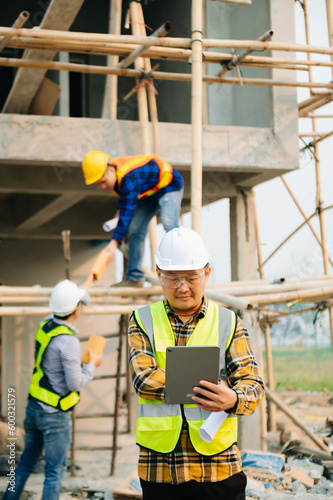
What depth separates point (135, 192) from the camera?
607 cm

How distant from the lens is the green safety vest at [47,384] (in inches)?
186

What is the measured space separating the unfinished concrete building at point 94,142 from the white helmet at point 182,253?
360 cm

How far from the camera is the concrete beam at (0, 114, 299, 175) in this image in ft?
24.8

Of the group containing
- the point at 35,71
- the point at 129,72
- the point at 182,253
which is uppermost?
the point at 129,72

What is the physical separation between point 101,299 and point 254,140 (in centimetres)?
360

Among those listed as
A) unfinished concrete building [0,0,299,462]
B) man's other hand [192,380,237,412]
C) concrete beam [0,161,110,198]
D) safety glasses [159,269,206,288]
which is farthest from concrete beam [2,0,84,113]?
man's other hand [192,380,237,412]

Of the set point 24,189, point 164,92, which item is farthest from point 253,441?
point 164,92

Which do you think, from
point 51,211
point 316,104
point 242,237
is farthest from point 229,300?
point 51,211

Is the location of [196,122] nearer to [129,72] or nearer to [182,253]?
[129,72]

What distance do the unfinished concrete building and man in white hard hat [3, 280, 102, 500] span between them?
2718 mm

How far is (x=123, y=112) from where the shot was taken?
13.3 meters

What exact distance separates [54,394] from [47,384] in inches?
3.4

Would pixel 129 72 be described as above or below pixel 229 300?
above

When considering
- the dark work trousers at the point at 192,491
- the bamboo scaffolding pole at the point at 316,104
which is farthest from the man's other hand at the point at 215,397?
the bamboo scaffolding pole at the point at 316,104
